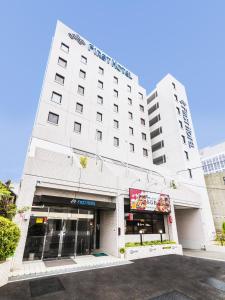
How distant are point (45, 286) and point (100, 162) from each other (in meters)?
12.1

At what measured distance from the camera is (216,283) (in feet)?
24.1

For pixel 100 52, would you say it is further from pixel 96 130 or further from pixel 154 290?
pixel 154 290

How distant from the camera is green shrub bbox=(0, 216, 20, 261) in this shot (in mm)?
6602

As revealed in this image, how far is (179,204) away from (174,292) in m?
12.6

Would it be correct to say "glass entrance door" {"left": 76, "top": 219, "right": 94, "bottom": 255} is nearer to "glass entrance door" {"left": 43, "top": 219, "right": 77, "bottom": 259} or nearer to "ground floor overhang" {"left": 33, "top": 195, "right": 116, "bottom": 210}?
"glass entrance door" {"left": 43, "top": 219, "right": 77, "bottom": 259}

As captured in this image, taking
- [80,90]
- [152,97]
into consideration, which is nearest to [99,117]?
[80,90]

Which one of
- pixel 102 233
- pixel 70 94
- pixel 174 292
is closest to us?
pixel 174 292

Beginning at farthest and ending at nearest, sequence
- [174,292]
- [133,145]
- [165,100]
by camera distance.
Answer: [165,100]
[133,145]
[174,292]

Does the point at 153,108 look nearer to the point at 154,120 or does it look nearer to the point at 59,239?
the point at 154,120

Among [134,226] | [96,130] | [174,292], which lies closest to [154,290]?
[174,292]

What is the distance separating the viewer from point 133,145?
24719 millimetres

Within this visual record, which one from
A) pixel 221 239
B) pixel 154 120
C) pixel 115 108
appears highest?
pixel 154 120

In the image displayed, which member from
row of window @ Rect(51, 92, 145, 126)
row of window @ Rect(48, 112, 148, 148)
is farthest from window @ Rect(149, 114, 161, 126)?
row of window @ Rect(51, 92, 145, 126)

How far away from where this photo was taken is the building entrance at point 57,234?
10852 millimetres
